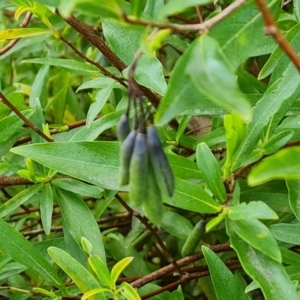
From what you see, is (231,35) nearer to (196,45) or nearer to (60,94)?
(196,45)

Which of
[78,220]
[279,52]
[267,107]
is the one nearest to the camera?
[267,107]

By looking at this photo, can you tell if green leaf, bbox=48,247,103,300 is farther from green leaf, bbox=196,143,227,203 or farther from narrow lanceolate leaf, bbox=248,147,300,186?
narrow lanceolate leaf, bbox=248,147,300,186

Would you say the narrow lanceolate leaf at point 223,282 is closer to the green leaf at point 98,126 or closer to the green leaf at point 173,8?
the green leaf at point 98,126

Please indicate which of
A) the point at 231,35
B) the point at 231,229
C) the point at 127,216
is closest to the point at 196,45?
the point at 231,35

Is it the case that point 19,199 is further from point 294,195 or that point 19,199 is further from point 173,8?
point 173,8

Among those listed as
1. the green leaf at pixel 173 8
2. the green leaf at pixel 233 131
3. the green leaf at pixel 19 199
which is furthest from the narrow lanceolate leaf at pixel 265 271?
the green leaf at pixel 19 199

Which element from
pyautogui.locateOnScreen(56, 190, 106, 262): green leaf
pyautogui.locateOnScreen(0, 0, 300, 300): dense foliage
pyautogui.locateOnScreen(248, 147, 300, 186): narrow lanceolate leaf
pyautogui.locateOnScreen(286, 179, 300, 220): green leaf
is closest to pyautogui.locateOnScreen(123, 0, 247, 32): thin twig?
pyautogui.locateOnScreen(0, 0, 300, 300): dense foliage

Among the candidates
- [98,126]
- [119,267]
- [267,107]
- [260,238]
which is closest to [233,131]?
[267,107]
